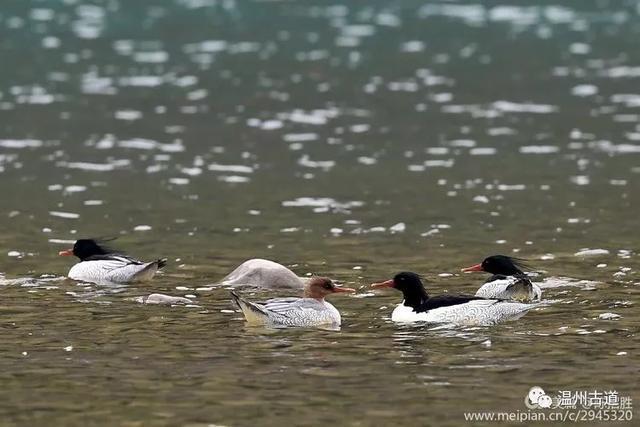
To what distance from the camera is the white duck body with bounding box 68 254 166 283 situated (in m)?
23.7

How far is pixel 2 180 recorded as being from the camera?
3484 centimetres

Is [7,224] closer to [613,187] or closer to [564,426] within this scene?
[613,187]

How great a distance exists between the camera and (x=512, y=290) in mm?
21781

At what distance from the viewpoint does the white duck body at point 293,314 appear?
2030 cm

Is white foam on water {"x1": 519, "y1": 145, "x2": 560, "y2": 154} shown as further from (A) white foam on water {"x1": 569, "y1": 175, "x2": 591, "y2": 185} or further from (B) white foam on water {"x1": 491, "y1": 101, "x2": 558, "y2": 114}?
(B) white foam on water {"x1": 491, "y1": 101, "x2": 558, "y2": 114}

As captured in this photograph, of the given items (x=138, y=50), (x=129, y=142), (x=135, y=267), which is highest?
(x=138, y=50)

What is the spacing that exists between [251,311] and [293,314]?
64cm

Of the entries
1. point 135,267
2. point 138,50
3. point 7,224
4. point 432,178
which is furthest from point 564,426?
point 138,50

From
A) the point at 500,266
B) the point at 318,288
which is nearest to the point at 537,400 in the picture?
the point at 318,288

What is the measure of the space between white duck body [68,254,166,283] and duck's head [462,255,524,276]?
5.07m

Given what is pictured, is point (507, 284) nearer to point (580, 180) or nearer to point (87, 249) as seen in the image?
point (87, 249)

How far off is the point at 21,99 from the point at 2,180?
13.8 m

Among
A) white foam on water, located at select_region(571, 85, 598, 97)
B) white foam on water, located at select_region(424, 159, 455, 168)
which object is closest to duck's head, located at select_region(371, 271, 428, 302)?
white foam on water, located at select_region(424, 159, 455, 168)

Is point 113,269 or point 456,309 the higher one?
point 113,269
